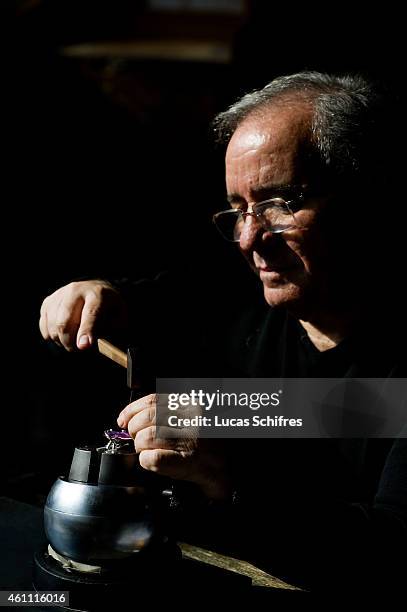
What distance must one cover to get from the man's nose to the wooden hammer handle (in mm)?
605

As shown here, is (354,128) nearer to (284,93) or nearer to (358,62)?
(284,93)

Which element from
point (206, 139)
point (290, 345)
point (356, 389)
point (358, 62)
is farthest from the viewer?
point (206, 139)

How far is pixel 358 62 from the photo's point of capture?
366 cm

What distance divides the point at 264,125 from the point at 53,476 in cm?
118

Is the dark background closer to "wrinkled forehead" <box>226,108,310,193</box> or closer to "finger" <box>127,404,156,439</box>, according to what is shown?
"wrinkled forehead" <box>226,108,310,193</box>

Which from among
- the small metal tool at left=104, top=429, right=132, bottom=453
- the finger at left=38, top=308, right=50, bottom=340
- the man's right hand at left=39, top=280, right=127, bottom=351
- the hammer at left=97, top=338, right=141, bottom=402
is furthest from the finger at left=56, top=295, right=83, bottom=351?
the small metal tool at left=104, top=429, right=132, bottom=453

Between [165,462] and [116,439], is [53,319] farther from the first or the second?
[165,462]

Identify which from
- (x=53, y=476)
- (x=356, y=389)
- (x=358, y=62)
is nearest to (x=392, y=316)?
(x=356, y=389)

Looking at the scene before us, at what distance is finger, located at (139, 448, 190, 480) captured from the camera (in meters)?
1.05

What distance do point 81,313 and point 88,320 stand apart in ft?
0.24

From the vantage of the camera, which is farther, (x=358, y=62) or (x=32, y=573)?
(x=358, y=62)

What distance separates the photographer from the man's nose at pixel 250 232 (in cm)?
180

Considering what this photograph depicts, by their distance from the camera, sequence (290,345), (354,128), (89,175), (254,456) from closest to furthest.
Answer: (254,456) < (354,128) < (290,345) < (89,175)

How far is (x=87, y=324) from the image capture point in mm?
1580
